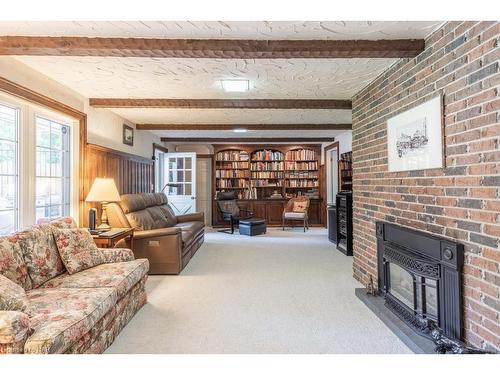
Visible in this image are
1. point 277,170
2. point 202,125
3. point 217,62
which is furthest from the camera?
point 277,170

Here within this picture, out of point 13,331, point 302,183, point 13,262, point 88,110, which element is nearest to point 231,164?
point 302,183

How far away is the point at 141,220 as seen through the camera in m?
4.33

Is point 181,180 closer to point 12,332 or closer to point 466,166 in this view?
point 12,332

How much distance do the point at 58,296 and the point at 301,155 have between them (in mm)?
7058

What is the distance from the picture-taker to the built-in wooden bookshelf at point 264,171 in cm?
829

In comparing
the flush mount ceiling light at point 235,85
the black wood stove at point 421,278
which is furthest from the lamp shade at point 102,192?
the black wood stove at point 421,278

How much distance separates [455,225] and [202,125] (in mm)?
4438

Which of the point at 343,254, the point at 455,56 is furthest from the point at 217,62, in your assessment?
the point at 343,254

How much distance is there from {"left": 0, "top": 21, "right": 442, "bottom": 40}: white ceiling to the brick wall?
0.97 ft

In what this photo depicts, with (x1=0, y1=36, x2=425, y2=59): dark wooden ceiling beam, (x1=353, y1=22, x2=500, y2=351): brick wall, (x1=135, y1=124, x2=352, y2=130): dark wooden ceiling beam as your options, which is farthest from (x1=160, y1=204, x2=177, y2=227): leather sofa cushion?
(x1=353, y1=22, x2=500, y2=351): brick wall

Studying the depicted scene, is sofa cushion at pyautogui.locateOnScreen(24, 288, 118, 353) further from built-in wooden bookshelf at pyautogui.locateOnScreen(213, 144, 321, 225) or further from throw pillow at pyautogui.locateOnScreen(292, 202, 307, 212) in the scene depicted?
built-in wooden bookshelf at pyautogui.locateOnScreen(213, 144, 321, 225)

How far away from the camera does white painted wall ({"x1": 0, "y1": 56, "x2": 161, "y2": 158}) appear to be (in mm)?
2604
